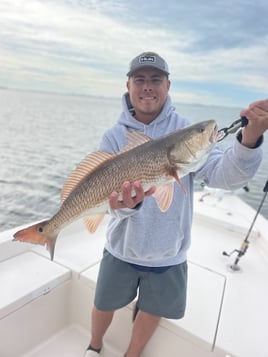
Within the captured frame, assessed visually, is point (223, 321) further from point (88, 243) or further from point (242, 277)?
point (88, 243)

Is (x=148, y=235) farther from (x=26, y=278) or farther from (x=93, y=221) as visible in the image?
(x=26, y=278)

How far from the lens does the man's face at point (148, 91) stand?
200 centimetres

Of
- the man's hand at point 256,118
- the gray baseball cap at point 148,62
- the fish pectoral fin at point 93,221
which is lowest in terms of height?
the fish pectoral fin at point 93,221

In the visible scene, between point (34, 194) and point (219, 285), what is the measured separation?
6.76 metres

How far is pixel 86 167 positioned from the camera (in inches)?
67.6

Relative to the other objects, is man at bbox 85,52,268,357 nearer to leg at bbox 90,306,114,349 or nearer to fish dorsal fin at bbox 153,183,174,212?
leg at bbox 90,306,114,349

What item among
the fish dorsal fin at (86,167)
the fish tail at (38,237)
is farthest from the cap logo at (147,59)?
the fish tail at (38,237)

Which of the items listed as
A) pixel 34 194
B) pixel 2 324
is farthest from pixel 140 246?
pixel 34 194

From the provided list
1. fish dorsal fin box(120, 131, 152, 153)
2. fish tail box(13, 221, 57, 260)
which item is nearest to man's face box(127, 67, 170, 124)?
fish dorsal fin box(120, 131, 152, 153)

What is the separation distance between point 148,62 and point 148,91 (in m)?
0.19

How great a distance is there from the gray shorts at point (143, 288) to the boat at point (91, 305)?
20 cm

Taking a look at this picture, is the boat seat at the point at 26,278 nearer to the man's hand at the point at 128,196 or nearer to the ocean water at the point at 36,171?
the man's hand at the point at 128,196

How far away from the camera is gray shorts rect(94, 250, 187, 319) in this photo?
1989mm

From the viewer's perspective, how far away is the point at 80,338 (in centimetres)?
257
